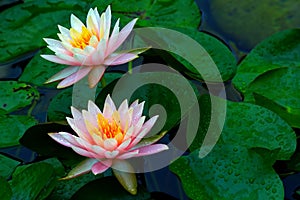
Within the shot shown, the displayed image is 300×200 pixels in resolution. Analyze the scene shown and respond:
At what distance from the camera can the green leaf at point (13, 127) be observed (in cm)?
149

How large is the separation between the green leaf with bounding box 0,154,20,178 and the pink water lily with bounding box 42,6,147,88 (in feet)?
0.98

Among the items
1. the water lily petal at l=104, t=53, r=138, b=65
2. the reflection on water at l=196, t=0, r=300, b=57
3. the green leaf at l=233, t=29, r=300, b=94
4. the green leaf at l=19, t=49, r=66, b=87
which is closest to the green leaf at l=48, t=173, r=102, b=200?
the water lily petal at l=104, t=53, r=138, b=65

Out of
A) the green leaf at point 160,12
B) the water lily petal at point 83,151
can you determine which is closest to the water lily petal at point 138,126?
the water lily petal at point 83,151

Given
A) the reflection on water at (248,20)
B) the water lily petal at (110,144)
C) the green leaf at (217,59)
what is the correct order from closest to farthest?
the water lily petal at (110,144)
the green leaf at (217,59)
the reflection on water at (248,20)

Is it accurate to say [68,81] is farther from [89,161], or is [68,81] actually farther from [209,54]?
[209,54]

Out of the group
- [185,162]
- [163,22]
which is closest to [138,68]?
[163,22]

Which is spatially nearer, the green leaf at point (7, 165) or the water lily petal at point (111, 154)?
the water lily petal at point (111, 154)

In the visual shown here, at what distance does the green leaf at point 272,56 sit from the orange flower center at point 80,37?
496 mm

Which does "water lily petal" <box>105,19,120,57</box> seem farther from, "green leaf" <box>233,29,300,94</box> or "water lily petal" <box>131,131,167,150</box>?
"green leaf" <box>233,29,300,94</box>

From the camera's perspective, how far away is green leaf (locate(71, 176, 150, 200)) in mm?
1239

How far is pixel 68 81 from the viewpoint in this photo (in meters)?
1.30

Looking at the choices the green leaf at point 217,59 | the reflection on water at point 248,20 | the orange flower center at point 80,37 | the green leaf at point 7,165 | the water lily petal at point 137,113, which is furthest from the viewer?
the reflection on water at point 248,20

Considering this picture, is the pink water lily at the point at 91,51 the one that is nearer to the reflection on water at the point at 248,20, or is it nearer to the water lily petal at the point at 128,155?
the water lily petal at the point at 128,155

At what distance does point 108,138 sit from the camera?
1.17m
